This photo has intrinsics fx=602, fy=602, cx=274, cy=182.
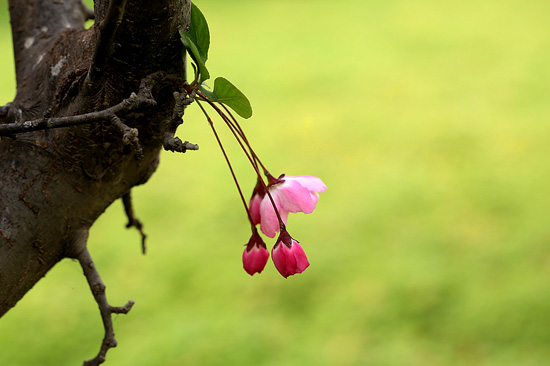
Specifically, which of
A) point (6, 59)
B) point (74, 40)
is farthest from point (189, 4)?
point (6, 59)

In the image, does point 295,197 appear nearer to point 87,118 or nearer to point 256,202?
point 256,202

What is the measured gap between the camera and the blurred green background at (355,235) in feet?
4.84

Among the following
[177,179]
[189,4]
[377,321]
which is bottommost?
[189,4]

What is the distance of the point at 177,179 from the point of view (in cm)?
224

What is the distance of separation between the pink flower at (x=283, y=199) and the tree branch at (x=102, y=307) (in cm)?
13

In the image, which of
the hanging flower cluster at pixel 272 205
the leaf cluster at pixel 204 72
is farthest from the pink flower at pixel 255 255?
the leaf cluster at pixel 204 72

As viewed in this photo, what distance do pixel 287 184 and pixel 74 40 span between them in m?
0.21

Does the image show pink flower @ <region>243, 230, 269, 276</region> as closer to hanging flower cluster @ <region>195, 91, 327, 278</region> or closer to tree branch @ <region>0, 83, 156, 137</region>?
hanging flower cluster @ <region>195, 91, 327, 278</region>

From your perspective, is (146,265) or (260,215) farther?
(146,265)

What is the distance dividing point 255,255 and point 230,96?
118 millimetres

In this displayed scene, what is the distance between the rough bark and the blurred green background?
1018 mm

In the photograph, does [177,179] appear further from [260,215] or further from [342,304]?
[260,215]

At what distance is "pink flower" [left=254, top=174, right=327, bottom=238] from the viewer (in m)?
0.44

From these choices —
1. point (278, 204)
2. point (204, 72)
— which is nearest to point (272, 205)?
point (278, 204)
